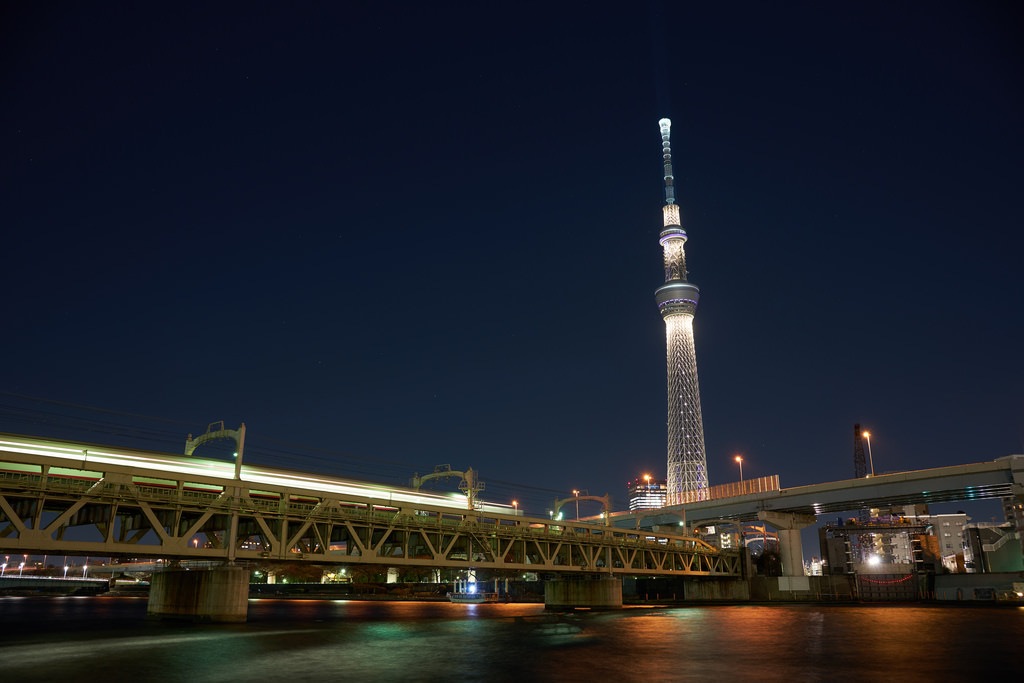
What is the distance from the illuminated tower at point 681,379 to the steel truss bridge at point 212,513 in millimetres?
103772

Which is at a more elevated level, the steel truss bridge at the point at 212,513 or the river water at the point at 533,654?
the steel truss bridge at the point at 212,513

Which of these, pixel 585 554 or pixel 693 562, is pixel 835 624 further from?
pixel 693 562

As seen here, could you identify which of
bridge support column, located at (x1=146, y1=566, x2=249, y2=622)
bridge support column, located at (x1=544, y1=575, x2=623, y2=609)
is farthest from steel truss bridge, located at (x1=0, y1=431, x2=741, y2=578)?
bridge support column, located at (x1=544, y1=575, x2=623, y2=609)

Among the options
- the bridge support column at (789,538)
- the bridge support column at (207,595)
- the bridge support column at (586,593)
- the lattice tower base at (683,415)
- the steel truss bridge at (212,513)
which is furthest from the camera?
the lattice tower base at (683,415)

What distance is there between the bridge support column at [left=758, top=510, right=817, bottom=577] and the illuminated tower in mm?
53113

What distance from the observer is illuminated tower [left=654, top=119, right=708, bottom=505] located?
171 m

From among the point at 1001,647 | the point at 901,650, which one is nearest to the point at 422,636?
the point at 901,650

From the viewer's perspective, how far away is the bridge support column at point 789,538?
110000 millimetres

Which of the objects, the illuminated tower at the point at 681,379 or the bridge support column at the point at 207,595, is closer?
the bridge support column at the point at 207,595

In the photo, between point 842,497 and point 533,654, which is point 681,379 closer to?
point 842,497

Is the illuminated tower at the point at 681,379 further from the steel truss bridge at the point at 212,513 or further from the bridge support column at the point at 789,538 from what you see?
the steel truss bridge at the point at 212,513

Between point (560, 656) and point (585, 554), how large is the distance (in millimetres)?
51116

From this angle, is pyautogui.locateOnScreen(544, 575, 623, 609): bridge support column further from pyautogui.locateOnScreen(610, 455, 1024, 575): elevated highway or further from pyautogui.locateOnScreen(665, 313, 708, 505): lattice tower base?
pyautogui.locateOnScreen(665, 313, 708, 505): lattice tower base

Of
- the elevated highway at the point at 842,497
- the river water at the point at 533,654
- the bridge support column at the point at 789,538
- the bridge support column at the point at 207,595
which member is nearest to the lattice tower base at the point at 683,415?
the elevated highway at the point at 842,497
